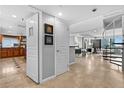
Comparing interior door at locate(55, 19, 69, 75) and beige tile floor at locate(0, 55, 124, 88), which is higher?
interior door at locate(55, 19, 69, 75)

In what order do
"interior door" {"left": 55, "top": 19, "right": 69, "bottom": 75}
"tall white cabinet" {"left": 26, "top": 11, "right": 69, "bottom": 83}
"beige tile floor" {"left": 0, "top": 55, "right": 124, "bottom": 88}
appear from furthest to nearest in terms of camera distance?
"interior door" {"left": 55, "top": 19, "right": 69, "bottom": 75} < "tall white cabinet" {"left": 26, "top": 11, "right": 69, "bottom": 83} < "beige tile floor" {"left": 0, "top": 55, "right": 124, "bottom": 88}

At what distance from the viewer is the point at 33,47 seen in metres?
3.22

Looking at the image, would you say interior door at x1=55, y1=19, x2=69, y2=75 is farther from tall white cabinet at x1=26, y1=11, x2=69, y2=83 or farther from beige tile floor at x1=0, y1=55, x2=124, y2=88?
beige tile floor at x1=0, y1=55, x2=124, y2=88

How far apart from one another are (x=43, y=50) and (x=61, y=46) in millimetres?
1056

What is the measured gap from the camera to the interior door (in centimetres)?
376

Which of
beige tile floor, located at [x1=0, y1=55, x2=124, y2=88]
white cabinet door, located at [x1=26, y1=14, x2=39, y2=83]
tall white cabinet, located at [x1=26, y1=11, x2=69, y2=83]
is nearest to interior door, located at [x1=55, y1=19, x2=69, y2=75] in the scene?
tall white cabinet, located at [x1=26, y1=11, x2=69, y2=83]

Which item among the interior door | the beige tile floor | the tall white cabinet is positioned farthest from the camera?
the interior door

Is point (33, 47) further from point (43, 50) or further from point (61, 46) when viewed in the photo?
point (61, 46)

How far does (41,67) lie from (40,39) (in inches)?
36.8

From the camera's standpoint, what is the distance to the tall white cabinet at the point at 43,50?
3029mm

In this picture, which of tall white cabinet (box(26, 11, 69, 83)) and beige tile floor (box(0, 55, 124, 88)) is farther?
tall white cabinet (box(26, 11, 69, 83))

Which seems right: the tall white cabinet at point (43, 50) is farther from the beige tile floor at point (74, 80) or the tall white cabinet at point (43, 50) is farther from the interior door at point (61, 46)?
the beige tile floor at point (74, 80)

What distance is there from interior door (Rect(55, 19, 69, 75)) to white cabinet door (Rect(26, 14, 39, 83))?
896 millimetres
